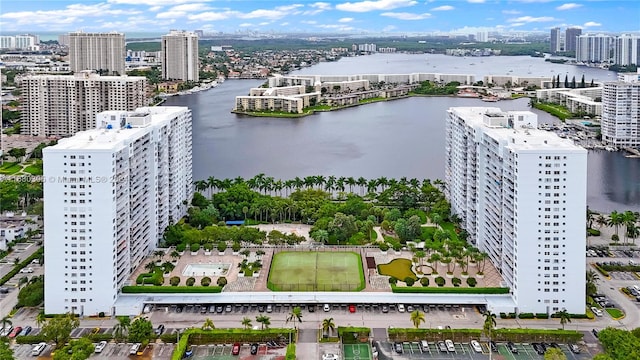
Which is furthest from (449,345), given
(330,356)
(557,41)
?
(557,41)

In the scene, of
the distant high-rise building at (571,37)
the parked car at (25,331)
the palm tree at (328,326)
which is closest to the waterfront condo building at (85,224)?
the parked car at (25,331)

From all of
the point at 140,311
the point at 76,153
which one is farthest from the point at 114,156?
the point at 140,311

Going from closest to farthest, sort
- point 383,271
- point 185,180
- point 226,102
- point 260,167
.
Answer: point 383,271 → point 185,180 → point 260,167 → point 226,102

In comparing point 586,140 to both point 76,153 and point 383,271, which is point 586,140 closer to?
point 383,271

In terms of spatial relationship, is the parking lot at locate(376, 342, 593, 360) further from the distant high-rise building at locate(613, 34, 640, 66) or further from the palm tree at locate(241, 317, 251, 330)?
the distant high-rise building at locate(613, 34, 640, 66)

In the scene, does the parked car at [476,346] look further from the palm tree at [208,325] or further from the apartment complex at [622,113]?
the apartment complex at [622,113]

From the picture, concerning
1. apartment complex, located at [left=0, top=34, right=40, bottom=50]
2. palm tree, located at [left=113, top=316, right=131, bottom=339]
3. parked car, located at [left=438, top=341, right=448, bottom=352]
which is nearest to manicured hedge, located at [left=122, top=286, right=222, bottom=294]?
palm tree, located at [left=113, top=316, right=131, bottom=339]
